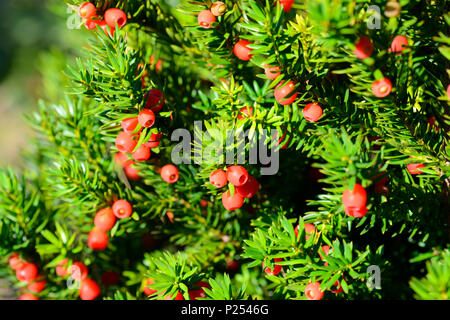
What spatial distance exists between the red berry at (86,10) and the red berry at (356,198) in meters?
0.55

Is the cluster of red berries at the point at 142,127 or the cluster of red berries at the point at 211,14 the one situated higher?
the cluster of red berries at the point at 211,14

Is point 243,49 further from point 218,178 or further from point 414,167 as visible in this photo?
point 414,167

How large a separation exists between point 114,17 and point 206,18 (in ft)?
0.57

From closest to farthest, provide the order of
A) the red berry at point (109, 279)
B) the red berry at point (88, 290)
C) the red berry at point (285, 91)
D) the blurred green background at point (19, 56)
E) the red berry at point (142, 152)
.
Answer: the red berry at point (285, 91) < the red berry at point (142, 152) < the red berry at point (88, 290) < the red berry at point (109, 279) < the blurred green background at point (19, 56)

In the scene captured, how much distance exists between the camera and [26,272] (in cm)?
82

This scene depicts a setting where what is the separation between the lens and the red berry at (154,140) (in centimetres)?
70

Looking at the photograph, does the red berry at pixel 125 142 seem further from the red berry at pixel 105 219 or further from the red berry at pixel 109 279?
the red berry at pixel 109 279

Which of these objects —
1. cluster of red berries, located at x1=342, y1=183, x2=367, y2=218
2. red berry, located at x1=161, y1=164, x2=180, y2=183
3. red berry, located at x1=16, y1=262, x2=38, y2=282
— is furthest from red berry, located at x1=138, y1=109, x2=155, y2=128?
red berry, located at x1=16, y1=262, x2=38, y2=282

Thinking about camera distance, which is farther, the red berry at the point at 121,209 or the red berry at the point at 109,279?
the red berry at the point at 109,279

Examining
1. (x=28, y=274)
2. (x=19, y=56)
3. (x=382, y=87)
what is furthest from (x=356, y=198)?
(x=19, y=56)

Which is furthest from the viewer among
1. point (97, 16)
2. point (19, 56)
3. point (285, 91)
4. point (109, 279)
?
point (19, 56)

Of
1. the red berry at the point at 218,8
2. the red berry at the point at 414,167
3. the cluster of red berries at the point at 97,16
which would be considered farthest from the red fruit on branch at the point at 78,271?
the red berry at the point at 414,167

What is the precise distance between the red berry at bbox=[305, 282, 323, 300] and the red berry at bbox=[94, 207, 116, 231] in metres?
0.42

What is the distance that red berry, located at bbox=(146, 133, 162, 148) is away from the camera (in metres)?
0.70
